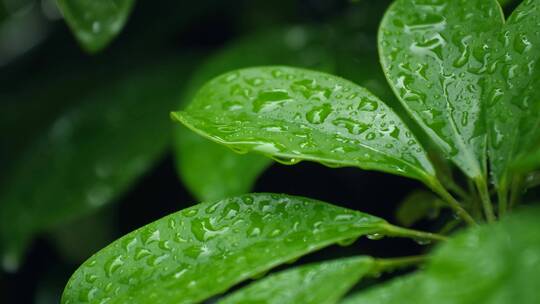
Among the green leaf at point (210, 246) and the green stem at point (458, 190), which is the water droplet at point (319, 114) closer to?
the green leaf at point (210, 246)

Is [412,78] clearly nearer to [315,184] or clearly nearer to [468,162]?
[468,162]

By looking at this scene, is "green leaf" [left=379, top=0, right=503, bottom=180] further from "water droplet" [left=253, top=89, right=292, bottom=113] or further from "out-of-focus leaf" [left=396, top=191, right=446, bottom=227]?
"out-of-focus leaf" [left=396, top=191, right=446, bottom=227]

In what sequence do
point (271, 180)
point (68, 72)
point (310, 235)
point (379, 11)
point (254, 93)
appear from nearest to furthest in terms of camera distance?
point (310, 235) → point (254, 93) → point (271, 180) → point (379, 11) → point (68, 72)

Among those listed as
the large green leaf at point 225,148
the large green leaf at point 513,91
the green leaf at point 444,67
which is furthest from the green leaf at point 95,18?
the large green leaf at point 513,91

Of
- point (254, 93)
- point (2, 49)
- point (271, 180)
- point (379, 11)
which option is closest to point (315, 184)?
point (271, 180)

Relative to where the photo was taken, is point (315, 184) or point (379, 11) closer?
point (315, 184)

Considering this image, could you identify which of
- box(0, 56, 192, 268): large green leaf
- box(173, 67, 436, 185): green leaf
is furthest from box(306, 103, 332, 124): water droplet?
box(0, 56, 192, 268): large green leaf

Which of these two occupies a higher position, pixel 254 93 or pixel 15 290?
pixel 254 93
